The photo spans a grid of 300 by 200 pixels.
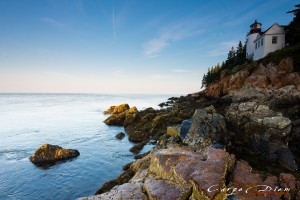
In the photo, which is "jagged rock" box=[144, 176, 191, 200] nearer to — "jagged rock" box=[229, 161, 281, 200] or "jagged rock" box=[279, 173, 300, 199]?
"jagged rock" box=[229, 161, 281, 200]

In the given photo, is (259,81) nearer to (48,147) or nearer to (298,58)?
(298,58)

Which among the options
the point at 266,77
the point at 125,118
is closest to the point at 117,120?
the point at 125,118

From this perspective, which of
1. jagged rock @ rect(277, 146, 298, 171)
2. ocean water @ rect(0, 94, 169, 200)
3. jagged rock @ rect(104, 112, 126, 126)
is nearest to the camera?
ocean water @ rect(0, 94, 169, 200)

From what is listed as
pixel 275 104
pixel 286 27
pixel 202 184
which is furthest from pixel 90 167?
pixel 286 27

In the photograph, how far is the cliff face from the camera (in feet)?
129

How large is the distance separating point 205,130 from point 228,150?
2937 mm

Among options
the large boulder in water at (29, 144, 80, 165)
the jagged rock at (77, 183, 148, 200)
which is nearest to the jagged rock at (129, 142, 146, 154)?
the large boulder in water at (29, 144, 80, 165)

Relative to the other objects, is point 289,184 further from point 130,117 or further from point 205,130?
point 130,117

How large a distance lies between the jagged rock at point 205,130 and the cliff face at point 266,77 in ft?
81.5

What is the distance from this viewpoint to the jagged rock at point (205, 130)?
19344mm

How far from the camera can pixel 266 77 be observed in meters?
43.9

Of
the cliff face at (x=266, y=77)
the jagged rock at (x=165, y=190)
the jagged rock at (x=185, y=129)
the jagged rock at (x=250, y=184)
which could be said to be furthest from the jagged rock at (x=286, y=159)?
the cliff face at (x=266, y=77)

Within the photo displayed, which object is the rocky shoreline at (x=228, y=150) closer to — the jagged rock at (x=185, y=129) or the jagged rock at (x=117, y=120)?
the jagged rock at (x=117, y=120)

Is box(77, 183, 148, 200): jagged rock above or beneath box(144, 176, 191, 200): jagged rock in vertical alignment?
beneath
